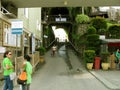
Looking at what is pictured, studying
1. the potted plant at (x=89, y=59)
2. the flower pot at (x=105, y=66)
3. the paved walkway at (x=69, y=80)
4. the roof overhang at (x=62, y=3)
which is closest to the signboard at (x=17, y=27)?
the paved walkway at (x=69, y=80)

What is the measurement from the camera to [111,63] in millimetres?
31922

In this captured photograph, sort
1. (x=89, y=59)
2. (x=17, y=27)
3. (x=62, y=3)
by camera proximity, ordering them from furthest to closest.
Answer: (x=89, y=59) → (x=62, y=3) → (x=17, y=27)

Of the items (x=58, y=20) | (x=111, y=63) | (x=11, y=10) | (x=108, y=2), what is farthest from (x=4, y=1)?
(x=58, y=20)

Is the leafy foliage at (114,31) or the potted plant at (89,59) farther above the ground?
the leafy foliage at (114,31)

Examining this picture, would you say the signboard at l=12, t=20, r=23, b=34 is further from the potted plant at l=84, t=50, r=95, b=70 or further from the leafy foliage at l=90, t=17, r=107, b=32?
the leafy foliage at l=90, t=17, r=107, b=32

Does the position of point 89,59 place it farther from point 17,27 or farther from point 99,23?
point 17,27

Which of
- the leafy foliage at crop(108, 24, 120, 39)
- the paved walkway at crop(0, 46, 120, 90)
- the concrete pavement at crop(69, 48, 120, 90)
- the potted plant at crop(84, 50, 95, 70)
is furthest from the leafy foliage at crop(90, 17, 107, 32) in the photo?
the concrete pavement at crop(69, 48, 120, 90)

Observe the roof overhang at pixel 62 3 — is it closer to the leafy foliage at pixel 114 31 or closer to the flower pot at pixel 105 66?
the flower pot at pixel 105 66

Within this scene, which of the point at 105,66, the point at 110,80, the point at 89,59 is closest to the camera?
the point at 110,80

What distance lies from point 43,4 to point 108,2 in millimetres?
4902

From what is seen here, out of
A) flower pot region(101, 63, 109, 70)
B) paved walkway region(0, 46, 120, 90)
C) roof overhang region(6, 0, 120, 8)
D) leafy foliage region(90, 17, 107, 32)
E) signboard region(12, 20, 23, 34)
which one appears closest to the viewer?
signboard region(12, 20, 23, 34)

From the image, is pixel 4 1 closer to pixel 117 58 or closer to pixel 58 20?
pixel 117 58

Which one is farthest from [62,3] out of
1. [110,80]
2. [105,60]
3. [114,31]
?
[114,31]

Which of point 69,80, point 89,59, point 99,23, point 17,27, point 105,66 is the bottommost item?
point 69,80
